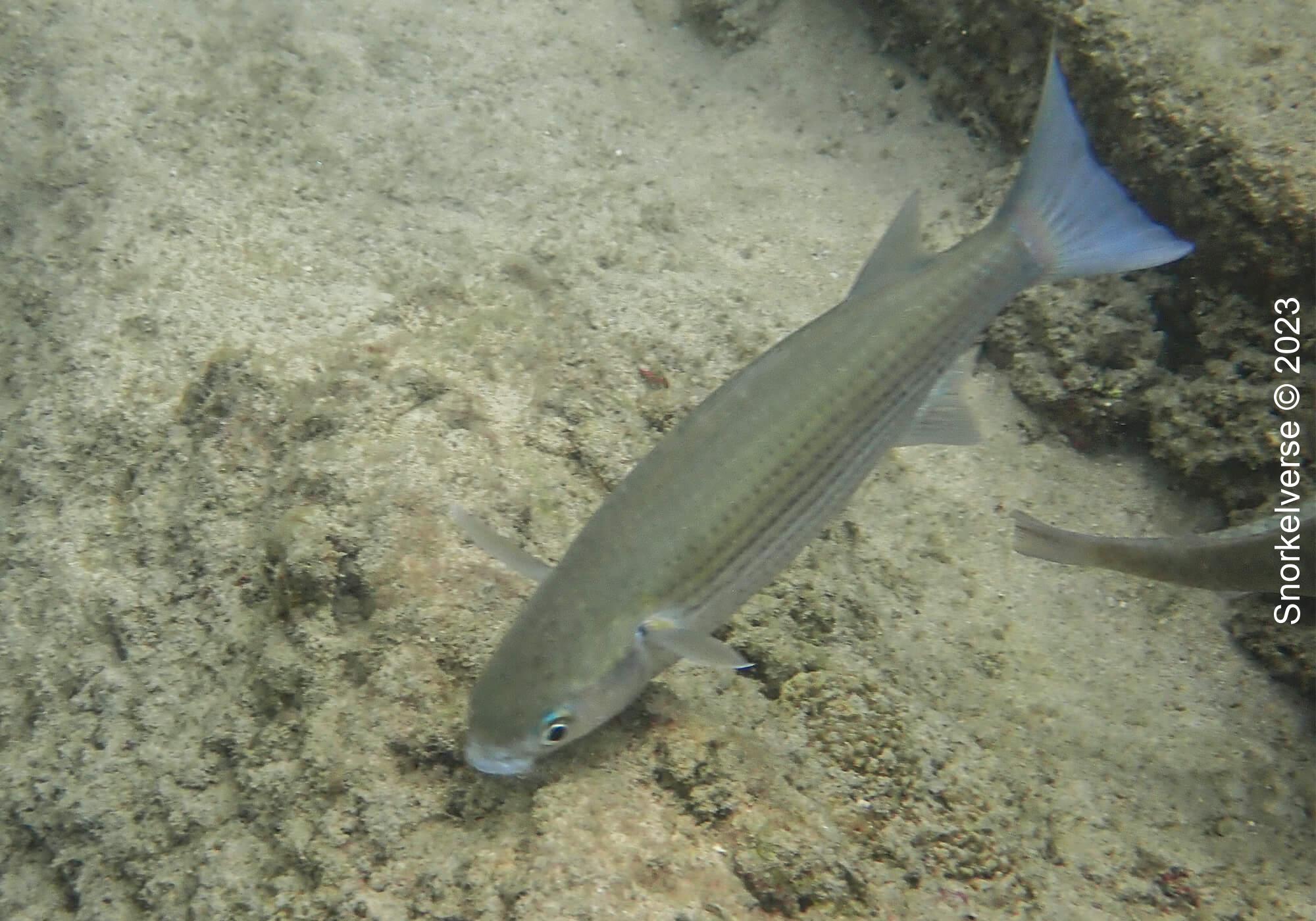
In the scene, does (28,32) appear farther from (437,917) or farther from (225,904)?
(437,917)

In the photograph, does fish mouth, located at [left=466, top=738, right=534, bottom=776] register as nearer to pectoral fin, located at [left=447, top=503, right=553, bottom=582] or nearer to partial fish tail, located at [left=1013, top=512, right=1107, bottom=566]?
pectoral fin, located at [left=447, top=503, right=553, bottom=582]

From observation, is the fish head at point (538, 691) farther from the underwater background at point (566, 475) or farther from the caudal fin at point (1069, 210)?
the caudal fin at point (1069, 210)

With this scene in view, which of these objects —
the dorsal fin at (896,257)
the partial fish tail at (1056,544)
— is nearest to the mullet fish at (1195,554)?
the partial fish tail at (1056,544)

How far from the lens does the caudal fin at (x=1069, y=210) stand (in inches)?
113

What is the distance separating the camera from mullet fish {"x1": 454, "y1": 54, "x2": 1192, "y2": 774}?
210 cm

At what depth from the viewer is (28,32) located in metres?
4.47

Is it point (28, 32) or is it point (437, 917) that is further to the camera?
point (28, 32)

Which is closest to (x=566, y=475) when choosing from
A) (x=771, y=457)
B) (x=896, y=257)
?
(x=771, y=457)

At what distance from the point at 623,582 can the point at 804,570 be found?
109 cm

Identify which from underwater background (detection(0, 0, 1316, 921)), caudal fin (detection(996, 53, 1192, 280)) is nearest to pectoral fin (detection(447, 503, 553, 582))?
underwater background (detection(0, 0, 1316, 921))

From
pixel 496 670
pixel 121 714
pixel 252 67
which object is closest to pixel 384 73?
pixel 252 67

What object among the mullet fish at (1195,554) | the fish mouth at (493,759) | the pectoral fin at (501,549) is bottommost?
the fish mouth at (493,759)

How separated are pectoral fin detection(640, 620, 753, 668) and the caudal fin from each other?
1813 millimetres

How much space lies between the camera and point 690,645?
2.10 meters
